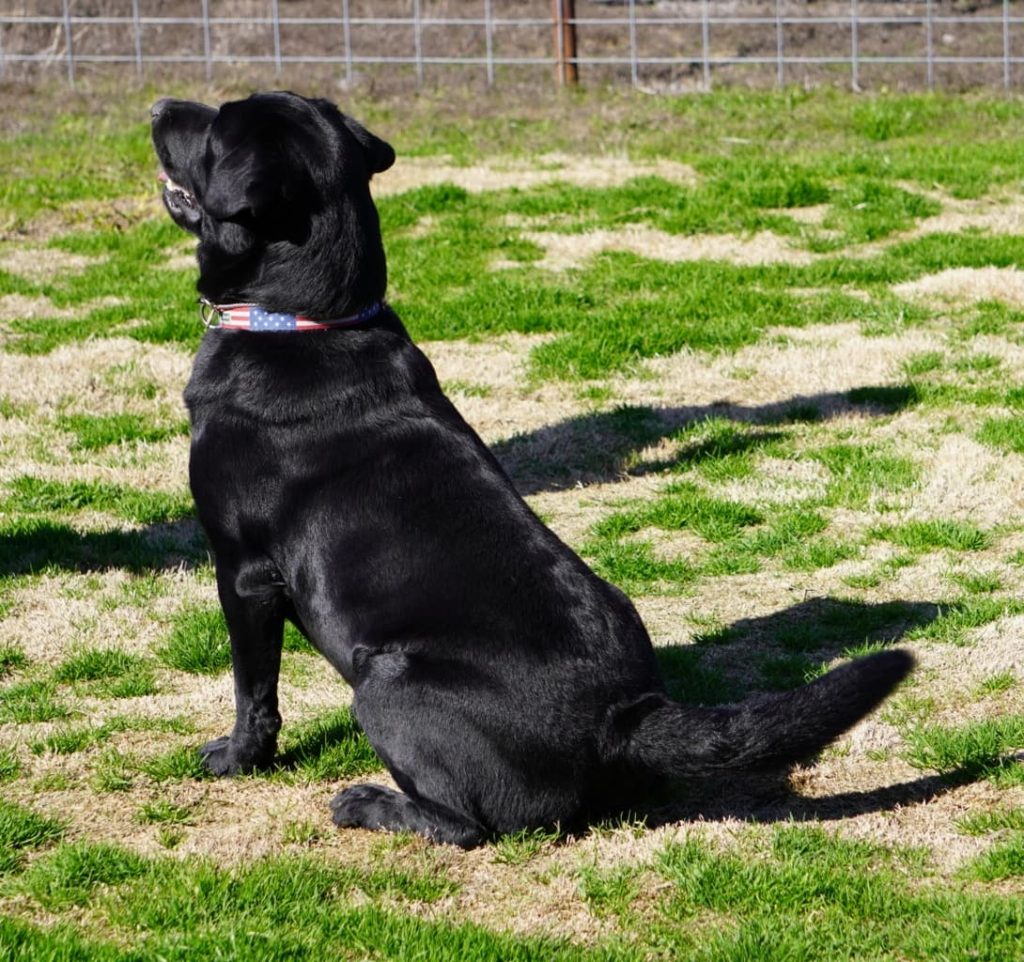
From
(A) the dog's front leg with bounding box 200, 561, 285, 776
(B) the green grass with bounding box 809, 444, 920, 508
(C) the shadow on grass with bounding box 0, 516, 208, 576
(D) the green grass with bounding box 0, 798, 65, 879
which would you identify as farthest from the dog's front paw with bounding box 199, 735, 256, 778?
(B) the green grass with bounding box 809, 444, 920, 508

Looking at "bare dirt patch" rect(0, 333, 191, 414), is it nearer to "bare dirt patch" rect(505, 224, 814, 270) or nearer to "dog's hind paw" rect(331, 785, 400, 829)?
"bare dirt patch" rect(505, 224, 814, 270)

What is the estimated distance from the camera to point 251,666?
4.32m

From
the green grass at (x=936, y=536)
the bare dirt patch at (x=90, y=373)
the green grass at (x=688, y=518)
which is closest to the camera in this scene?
the green grass at (x=936, y=536)

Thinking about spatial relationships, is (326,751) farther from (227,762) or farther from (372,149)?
(372,149)

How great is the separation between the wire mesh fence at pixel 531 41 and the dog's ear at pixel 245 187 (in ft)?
35.9

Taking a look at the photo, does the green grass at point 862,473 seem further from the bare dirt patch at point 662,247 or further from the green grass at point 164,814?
the green grass at point 164,814

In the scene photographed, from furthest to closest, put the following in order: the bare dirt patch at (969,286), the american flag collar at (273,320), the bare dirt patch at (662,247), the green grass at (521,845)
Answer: the bare dirt patch at (662,247)
the bare dirt patch at (969,286)
the american flag collar at (273,320)
the green grass at (521,845)

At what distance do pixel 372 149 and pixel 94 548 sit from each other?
2.59 metres

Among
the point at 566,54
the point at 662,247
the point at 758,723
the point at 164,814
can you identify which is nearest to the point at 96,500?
the point at 164,814

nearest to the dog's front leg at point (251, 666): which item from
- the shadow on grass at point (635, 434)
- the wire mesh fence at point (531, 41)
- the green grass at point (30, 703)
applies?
the green grass at point (30, 703)

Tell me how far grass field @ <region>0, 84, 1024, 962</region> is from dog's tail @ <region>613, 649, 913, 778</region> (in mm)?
325

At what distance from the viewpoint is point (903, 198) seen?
36.2ft

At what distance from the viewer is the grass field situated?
3771mm

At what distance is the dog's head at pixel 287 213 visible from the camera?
416 cm
